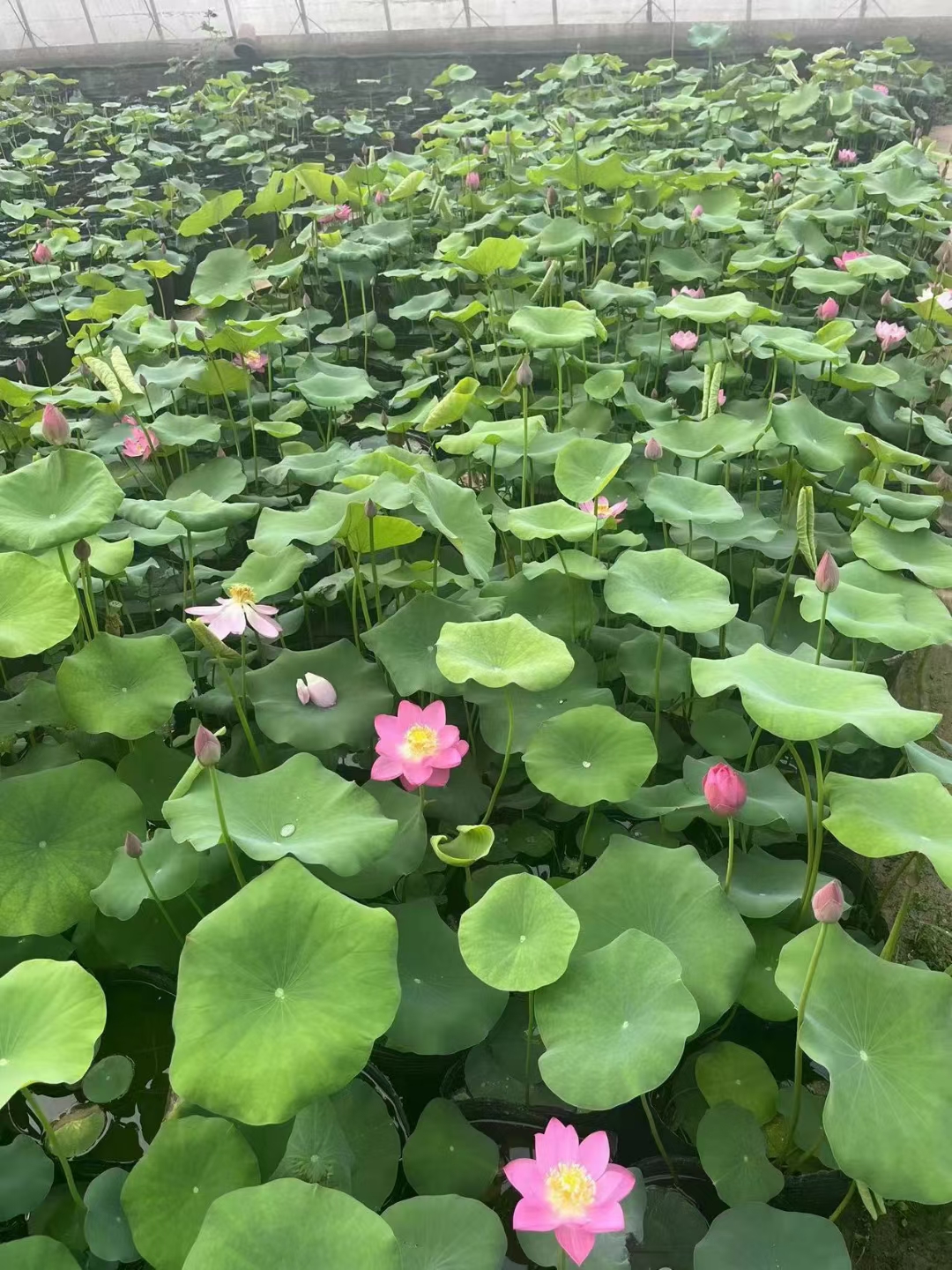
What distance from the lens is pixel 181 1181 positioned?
956 mm

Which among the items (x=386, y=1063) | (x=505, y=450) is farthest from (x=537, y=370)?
(x=386, y=1063)

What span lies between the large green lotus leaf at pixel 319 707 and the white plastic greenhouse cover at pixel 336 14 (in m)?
12.0

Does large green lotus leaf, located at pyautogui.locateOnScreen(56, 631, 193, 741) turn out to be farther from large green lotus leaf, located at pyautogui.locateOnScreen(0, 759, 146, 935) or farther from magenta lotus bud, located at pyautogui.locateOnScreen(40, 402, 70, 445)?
magenta lotus bud, located at pyautogui.locateOnScreen(40, 402, 70, 445)

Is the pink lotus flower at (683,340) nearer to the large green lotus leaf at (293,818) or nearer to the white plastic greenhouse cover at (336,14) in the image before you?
the large green lotus leaf at (293,818)

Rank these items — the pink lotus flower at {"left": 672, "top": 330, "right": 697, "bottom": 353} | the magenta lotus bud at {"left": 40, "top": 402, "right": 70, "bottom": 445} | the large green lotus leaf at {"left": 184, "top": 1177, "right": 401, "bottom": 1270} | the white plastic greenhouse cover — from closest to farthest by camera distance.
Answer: the large green lotus leaf at {"left": 184, "top": 1177, "right": 401, "bottom": 1270} < the magenta lotus bud at {"left": 40, "top": 402, "right": 70, "bottom": 445} < the pink lotus flower at {"left": 672, "top": 330, "right": 697, "bottom": 353} < the white plastic greenhouse cover

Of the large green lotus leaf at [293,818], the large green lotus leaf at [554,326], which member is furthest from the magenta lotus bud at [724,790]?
the large green lotus leaf at [554,326]

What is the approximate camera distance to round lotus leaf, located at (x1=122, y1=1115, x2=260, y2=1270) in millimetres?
929

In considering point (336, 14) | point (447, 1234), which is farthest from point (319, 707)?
point (336, 14)

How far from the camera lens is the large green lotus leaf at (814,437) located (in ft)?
6.09

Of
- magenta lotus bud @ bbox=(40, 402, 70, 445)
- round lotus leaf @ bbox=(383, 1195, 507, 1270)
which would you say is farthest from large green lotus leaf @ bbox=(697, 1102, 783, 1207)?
magenta lotus bud @ bbox=(40, 402, 70, 445)

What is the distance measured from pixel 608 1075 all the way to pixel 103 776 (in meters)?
0.79

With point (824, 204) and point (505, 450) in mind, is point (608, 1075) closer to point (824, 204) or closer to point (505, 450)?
point (505, 450)

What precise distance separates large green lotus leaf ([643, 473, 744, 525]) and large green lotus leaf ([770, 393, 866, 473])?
241 millimetres

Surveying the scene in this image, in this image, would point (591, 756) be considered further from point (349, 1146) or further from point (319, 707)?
point (349, 1146)
